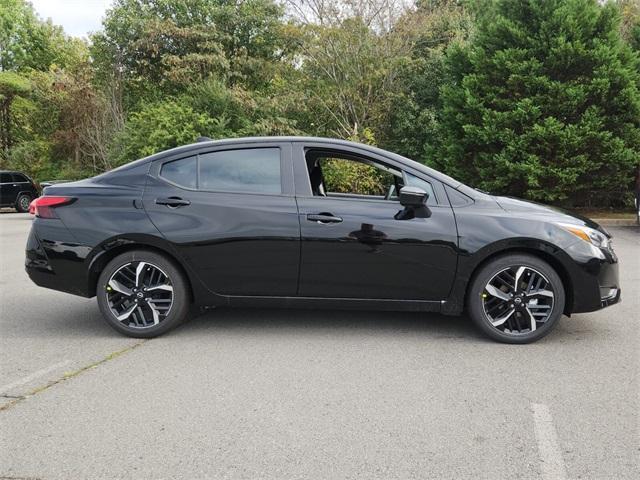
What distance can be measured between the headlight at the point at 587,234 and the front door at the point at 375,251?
35.5 inches

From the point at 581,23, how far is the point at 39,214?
1517 cm

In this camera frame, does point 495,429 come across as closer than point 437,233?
Yes

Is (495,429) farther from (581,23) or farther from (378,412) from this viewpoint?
(581,23)

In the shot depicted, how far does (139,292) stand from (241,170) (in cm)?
131

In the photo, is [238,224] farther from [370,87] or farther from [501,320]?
[370,87]

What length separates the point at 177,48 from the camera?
2680cm

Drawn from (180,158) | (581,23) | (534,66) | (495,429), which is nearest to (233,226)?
(180,158)

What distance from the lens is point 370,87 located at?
21656mm

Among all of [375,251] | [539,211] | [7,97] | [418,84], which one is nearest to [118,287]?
[375,251]

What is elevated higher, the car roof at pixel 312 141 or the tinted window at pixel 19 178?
the car roof at pixel 312 141

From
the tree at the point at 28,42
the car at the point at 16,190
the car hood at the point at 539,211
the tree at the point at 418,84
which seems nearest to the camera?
the car hood at the point at 539,211

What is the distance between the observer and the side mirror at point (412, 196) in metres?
4.53

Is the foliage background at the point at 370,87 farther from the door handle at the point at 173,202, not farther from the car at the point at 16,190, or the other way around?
the door handle at the point at 173,202

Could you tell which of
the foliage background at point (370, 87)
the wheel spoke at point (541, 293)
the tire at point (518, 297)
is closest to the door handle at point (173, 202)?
the tire at point (518, 297)
